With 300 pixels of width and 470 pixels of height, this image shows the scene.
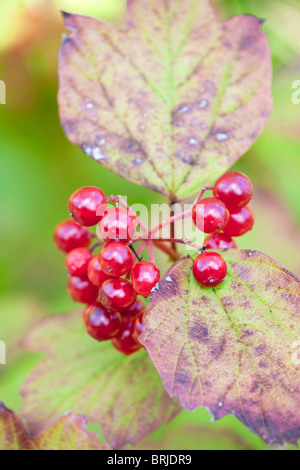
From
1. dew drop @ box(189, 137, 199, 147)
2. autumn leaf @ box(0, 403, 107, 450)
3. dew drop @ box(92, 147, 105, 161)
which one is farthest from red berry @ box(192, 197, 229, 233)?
autumn leaf @ box(0, 403, 107, 450)

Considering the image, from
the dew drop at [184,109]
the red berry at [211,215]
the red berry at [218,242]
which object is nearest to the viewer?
the red berry at [211,215]

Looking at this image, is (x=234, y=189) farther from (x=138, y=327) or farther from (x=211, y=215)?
(x=138, y=327)

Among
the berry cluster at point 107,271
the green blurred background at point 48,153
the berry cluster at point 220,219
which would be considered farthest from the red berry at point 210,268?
the green blurred background at point 48,153

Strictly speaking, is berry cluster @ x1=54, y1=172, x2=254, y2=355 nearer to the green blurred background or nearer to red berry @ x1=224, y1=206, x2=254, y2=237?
red berry @ x1=224, y1=206, x2=254, y2=237

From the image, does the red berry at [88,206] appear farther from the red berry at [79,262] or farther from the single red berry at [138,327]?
the single red berry at [138,327]

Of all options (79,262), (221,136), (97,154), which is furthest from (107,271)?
(221,136)

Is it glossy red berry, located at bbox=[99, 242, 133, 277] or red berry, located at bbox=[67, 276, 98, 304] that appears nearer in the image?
glossy red berry, located at bbox=[99, 242, 133, 277]
